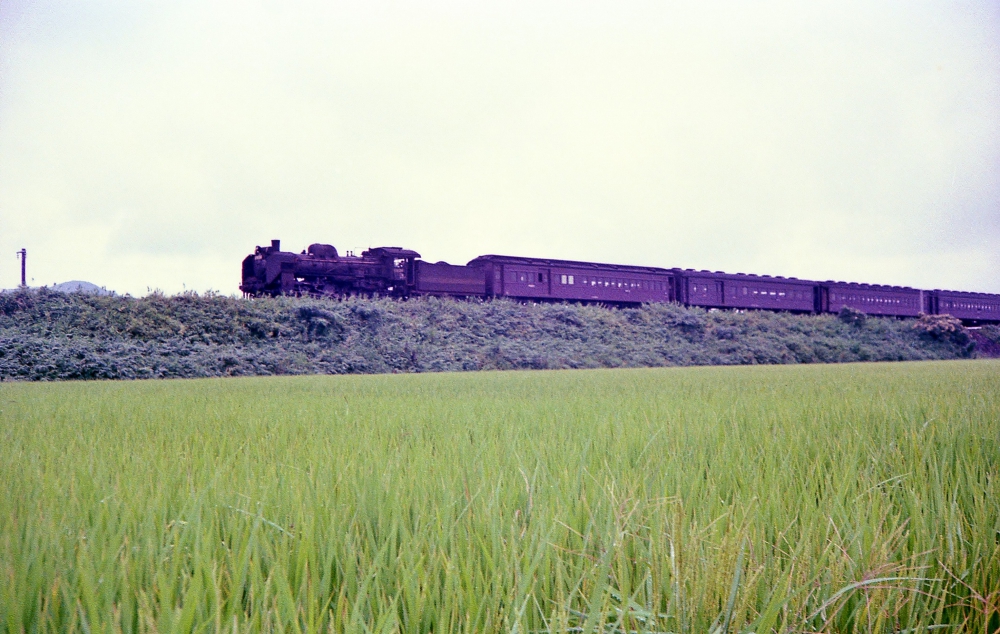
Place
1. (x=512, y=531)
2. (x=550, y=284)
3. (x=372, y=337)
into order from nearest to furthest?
(x=512, y=531)
(x=372, y=337)
(x=550, y=284)

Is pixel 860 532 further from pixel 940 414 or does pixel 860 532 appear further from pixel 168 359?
pixel 168 359

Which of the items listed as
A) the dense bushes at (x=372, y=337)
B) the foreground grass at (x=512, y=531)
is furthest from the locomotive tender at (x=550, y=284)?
the foreground grass at (x=512, y=531)

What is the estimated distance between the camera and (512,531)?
1268mm

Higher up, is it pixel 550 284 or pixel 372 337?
pixel 550 284

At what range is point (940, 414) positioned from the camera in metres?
3.32

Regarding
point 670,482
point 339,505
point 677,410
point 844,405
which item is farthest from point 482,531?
point 844,405

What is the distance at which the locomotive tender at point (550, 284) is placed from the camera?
27.4m

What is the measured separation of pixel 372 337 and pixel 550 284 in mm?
12565

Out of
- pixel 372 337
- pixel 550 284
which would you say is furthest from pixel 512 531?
pixel 550 284

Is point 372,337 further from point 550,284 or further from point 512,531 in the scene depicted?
point 512,531

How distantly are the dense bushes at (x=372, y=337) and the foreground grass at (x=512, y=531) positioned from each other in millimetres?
15676

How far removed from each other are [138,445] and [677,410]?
321cm

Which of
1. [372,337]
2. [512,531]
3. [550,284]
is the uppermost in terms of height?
[550,284]

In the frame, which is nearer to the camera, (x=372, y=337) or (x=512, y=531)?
(x=512, y=531)
